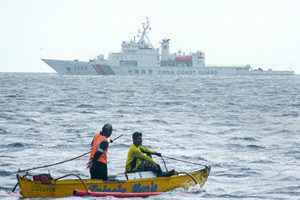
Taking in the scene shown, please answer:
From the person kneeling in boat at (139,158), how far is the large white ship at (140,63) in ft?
426

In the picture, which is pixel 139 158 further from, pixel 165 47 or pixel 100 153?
pixel 165 47

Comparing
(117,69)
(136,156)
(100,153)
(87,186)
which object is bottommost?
(87,186)

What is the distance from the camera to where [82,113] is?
135 feet

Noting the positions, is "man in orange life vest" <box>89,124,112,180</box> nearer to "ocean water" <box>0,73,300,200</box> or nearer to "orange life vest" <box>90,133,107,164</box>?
"orange life vest" <box>90,133,107,164</box>

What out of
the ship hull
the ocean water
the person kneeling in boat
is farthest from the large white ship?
the person kneeling in boat

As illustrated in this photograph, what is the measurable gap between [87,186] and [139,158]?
1631mm

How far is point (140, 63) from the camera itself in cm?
14775

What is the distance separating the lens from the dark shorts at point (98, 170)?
14500 millimetres

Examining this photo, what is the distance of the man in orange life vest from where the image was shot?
1423 cm

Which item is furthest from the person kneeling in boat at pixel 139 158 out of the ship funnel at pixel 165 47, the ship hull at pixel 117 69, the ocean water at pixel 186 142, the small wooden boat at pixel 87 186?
the ship funnel at pixel 165 47

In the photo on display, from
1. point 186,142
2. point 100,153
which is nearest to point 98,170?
point 100,153

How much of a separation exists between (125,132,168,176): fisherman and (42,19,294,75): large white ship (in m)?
130

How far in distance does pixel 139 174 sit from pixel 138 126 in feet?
57.4

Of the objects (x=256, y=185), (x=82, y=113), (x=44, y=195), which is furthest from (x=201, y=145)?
(x=82, y=113)
